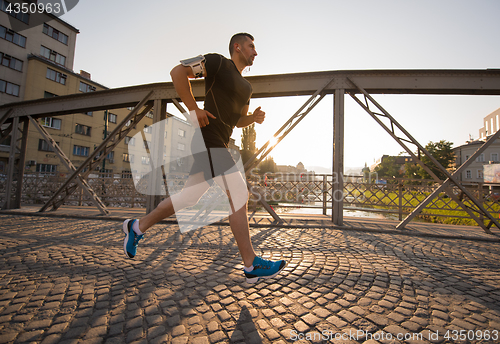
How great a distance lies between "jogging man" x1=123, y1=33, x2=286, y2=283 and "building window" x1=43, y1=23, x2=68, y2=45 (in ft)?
140

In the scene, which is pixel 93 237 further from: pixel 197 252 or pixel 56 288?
pixel 56 288

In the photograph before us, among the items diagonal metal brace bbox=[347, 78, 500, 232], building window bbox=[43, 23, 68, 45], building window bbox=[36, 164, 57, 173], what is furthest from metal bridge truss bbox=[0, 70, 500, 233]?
building window bbox=[43, 23, 68, 45]

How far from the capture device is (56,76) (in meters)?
30.2

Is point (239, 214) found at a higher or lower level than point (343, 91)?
lower

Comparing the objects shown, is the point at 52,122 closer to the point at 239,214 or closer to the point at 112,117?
the point at 112,117

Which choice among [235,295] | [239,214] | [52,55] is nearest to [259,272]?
[235,295]

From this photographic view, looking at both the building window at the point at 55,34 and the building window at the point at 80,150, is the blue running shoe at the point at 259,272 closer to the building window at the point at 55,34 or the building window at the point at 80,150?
the building window at the point at 80,150

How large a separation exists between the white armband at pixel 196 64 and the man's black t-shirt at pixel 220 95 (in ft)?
0.20

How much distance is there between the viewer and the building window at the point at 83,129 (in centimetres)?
3330

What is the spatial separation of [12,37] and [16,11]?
11.7 ft

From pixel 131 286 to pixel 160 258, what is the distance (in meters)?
0.87

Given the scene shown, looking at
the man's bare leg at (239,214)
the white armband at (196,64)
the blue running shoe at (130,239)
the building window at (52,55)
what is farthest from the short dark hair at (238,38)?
the building window at (52,55)

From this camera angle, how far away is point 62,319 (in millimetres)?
1532

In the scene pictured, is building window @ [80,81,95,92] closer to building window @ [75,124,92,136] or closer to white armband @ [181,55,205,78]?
building window @ [75,124,92,136]
